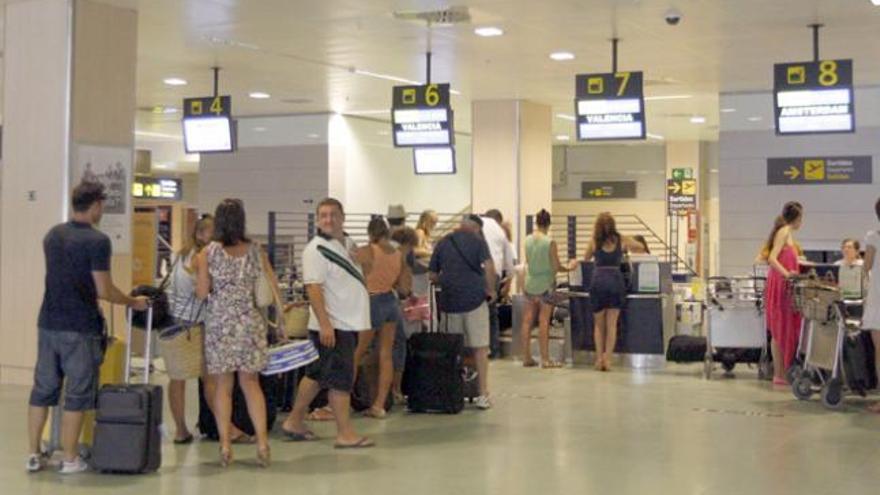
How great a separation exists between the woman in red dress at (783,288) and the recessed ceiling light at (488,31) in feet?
11.3

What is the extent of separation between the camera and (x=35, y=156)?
1050 cm

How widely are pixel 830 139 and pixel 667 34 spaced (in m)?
5.29

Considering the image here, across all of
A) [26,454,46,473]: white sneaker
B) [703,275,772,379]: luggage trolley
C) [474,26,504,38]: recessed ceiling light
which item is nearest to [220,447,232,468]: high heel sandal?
[26,454,46,473]: white sneaker

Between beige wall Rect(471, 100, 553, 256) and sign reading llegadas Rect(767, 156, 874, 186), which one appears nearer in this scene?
sign reading llegadas Rect(767, 156, 874, 186)

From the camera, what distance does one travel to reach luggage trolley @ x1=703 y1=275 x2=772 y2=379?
11.5m

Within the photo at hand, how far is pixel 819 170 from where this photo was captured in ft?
55.2

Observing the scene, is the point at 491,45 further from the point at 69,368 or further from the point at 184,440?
the point at 69,368

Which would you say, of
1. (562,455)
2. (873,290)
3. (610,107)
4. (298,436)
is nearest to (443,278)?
(298,436)

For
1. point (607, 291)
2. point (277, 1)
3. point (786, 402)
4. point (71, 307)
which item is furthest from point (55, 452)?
point (607, 291)

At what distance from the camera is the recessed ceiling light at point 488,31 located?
1221 cm

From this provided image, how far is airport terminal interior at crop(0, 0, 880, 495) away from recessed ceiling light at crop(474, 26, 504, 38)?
73 millimetres

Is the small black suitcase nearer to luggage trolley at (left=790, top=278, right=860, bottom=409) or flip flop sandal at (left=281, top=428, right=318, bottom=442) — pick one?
luggage trolley at (left=790, top=278, right=860, bottom=409)

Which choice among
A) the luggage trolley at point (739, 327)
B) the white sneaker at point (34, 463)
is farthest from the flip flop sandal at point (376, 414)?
the luggage trolley at point (739, 327)

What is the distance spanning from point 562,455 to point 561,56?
7.52 m
